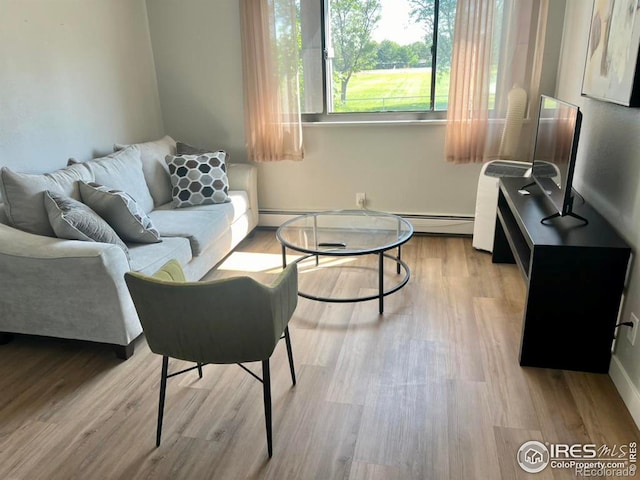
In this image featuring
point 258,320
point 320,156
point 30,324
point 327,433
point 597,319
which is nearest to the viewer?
point 258,320

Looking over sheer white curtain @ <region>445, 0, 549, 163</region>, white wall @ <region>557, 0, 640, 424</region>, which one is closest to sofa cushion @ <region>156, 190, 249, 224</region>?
sheer white curtain @ <region>445, 0, 549, 163</region>

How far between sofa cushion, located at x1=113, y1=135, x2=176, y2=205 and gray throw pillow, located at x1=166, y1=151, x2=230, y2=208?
0.07 metres

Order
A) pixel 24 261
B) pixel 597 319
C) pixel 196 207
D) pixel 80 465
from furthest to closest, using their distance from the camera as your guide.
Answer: pixel 196 207 → pixel 24 261 → pixel 597 319 → pixel 80 465

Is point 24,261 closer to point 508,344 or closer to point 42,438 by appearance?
point 42,438

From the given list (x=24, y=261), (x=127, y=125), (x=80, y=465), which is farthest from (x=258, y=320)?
(x=127, y=125)

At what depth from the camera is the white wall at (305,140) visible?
394 cm

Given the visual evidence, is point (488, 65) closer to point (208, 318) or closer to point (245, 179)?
point (245, 179)

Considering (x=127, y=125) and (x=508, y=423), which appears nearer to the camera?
(x=508, y=423)

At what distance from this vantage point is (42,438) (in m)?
1.93

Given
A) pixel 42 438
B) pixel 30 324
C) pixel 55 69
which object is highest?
pixel 55 69

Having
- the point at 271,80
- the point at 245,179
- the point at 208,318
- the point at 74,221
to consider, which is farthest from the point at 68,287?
the point at 271,80

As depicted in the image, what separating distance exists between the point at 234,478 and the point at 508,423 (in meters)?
1.09

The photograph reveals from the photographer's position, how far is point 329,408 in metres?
2.06

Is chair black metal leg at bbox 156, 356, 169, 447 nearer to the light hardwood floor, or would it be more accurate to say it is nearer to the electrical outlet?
the light hardwood floor
